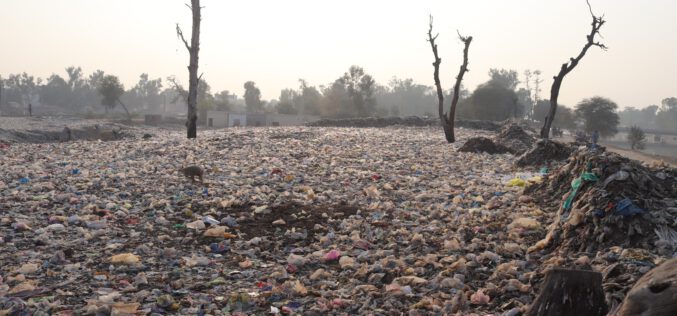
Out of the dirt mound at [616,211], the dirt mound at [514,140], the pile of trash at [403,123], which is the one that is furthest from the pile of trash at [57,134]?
the dirt mound at [616,211]

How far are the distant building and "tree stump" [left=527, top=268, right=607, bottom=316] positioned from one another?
3926 cm

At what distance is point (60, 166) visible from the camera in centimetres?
823

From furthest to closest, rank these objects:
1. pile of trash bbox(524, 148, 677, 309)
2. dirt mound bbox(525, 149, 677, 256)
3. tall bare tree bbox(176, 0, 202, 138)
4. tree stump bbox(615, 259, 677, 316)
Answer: tall bare tree bbox(176, 0, 202, 138), dirt mound bbox(525, 149, 677, 256), pile of trash bbox(524, 148, 677, 309), tree stump bbox(615, 259, 677, 316)

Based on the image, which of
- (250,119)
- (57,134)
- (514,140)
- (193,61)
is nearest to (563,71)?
(514,140)

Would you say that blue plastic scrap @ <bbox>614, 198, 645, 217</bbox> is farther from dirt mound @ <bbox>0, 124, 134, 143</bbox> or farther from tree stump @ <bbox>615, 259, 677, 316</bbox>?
dirt mound @ <bbox>0, 124, 134, 143</bbox>

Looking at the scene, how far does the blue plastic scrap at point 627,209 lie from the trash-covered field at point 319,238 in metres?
0.01

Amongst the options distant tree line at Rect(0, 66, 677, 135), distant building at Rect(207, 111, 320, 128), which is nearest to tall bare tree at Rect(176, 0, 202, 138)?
distant tree line at Rect(0, 66, 677, 135)

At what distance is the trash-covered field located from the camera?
3242 mm

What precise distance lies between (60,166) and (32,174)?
105cm

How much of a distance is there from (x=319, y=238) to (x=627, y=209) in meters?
2.62

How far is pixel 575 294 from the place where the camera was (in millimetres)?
2477

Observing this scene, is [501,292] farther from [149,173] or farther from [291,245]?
[149,173]

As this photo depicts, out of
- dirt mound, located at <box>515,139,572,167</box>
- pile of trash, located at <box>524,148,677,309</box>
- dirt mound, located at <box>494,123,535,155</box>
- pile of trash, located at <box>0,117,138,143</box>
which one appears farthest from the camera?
pile of trash, located at <box>0,117,138,143</box>

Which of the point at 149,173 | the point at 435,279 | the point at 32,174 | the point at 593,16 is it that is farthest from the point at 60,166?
the point at 593,16
